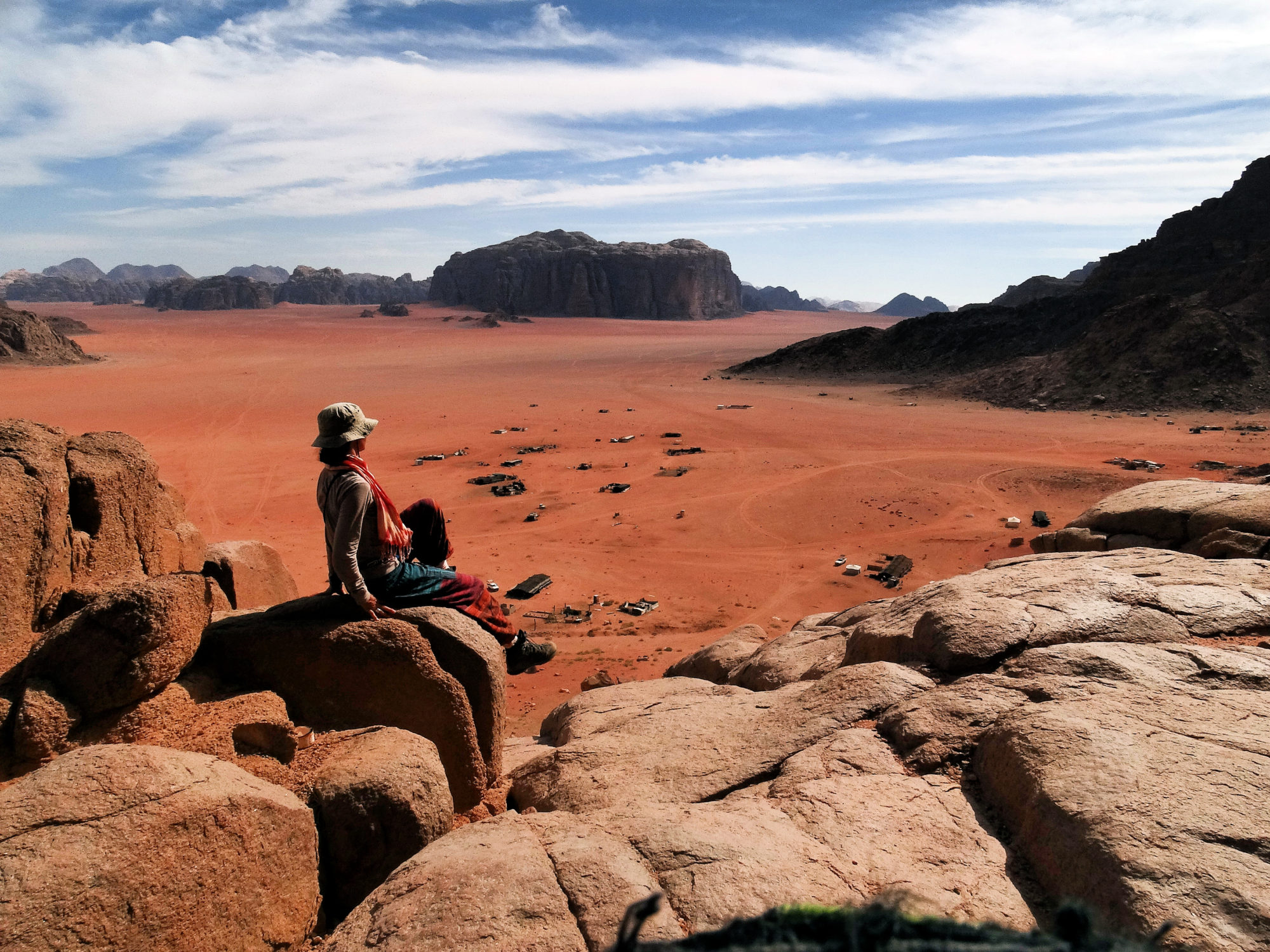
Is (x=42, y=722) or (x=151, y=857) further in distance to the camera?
(x=42, y=722)

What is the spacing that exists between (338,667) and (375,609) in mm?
353

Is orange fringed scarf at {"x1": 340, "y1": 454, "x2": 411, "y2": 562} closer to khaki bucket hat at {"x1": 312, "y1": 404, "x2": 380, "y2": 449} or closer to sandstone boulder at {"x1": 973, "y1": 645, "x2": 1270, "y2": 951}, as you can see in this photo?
khaki bucket hat at {"x1": 312, "y1": 404, "x2": 380, "y2": 449}

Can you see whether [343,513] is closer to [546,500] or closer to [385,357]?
[546,500]

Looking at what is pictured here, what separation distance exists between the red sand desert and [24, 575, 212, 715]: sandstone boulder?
407cm

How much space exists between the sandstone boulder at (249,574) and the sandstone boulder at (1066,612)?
4.94 m

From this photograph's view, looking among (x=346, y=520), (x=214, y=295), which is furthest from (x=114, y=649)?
(x=214, y=295)

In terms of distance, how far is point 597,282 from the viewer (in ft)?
279

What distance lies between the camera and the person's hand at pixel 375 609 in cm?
413

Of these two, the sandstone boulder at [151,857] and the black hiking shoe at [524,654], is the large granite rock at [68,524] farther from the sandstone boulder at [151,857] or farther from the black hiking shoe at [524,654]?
the black hiking shoe at [524,654]

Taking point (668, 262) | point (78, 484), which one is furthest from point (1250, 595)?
point (668, 262)

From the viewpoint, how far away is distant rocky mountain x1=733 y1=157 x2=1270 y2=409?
997 inches

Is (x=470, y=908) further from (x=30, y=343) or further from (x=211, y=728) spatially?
(x=30, y=343)

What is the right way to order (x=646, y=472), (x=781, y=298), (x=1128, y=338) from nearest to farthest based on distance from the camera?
(x=646, y=472), (x=1128, y=338), (x=781, y=298)

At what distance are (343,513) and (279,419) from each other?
962 inches
